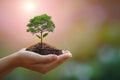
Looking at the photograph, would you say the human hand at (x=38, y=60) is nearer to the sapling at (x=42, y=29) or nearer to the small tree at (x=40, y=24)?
the sapling at (x=42, y=29)

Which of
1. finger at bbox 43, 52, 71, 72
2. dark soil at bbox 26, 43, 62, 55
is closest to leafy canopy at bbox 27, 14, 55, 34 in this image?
dark soil at bbox 26, 43, 62, 55

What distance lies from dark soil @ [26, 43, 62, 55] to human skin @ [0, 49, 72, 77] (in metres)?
0.03

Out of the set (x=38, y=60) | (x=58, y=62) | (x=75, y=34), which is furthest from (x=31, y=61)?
(x=75, y=34)

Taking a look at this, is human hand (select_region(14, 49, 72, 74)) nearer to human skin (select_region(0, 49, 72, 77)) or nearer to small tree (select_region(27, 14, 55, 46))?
human skin (select_region(0, 49, 72, 77))

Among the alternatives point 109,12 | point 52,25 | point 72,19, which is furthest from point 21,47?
point 109,12

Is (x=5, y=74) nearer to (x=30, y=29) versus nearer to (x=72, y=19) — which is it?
(x=30, y=29)

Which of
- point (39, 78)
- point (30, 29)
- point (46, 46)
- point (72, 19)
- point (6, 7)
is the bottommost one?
point (39, 78)

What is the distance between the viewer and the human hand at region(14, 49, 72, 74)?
177 centimetres

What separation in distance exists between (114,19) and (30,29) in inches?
27.8

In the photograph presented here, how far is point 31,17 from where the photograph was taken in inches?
A: 76.4

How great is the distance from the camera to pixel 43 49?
1.79 meters

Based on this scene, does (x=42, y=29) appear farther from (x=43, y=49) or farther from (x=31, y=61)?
(x=31, y=61)

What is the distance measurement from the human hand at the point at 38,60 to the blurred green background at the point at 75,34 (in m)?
0.08

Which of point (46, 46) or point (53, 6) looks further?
point (53, 6)
